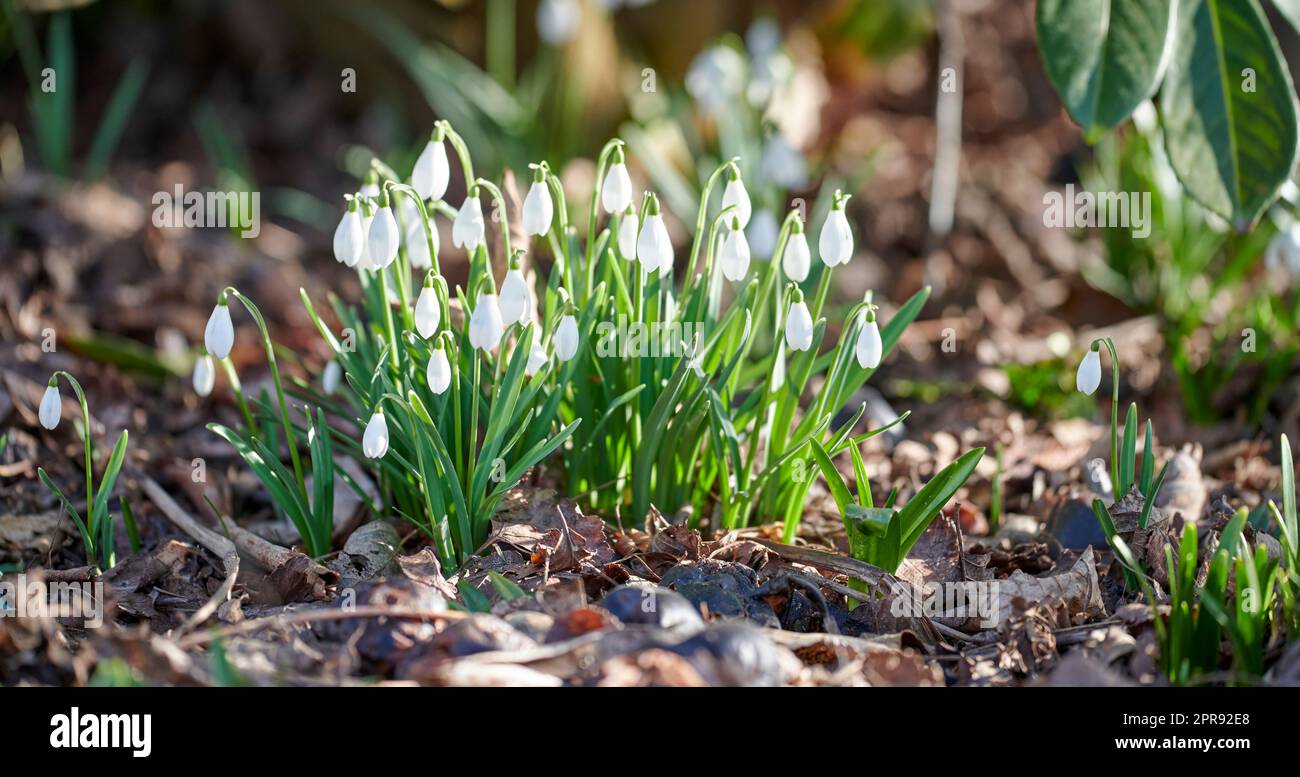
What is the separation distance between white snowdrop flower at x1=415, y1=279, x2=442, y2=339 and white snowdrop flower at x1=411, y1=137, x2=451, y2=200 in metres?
0.19

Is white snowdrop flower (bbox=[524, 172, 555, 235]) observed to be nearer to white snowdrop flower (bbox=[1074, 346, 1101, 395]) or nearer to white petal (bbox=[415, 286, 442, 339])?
white petal (bbox=[415, 286, 442, 339])

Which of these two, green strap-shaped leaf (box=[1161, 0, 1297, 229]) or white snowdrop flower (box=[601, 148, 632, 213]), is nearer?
white snowdrop flower (box=[601, 148, 632, 213])

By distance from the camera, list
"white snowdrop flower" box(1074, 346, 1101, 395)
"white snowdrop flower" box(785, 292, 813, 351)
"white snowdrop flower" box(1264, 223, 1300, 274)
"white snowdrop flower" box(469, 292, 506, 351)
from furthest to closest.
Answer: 1. "white snowdrop flower" box(1264, 223, 1300, 274)
2. "white snowdrop flower" box(1074, 346, 1101, 395)
3. "white snowdrop flower" box(785, 292, 813, 351)
4. "white snowdrop flower" box(469, 292, 506, 351)

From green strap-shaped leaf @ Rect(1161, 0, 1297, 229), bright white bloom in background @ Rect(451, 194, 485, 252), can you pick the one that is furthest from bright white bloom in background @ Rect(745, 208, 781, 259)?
bright white bloom in background @ Rect(451, 194, 485, 252)

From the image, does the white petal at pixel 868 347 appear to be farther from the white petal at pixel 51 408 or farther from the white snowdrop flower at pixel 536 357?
the white petal at pixel 51 408

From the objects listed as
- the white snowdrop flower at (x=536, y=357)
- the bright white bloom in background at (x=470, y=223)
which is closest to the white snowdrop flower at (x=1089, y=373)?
the white snowdrop flower at (x=536, y=357)

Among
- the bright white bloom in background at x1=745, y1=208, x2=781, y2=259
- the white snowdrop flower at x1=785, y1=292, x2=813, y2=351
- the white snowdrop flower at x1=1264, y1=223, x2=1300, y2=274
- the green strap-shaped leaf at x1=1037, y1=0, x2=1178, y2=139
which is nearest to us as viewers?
the white snowdrop flower at x1=785, y1=292, x2=813, y2=351

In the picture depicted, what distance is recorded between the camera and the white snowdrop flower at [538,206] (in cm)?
185

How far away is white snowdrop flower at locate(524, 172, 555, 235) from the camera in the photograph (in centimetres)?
185

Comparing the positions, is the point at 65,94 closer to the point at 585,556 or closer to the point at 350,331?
the point at 350,331

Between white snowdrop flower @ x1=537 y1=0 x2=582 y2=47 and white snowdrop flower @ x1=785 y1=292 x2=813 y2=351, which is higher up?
white snowdrop flower @ x1=537 y1=0 x2=582 y2=47

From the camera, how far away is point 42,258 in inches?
132

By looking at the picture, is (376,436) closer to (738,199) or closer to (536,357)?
(536,357)
